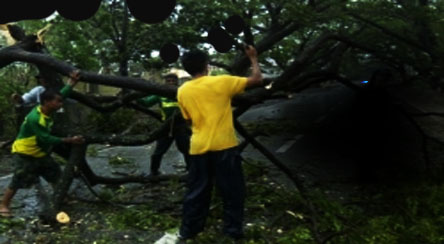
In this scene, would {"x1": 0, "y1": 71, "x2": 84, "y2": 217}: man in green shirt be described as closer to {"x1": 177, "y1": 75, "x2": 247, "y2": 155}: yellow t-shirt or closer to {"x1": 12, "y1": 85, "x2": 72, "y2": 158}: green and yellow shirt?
{"x1": 12, "y1": 85, "x2": 72, "y2": 158}: green and yellow shirt

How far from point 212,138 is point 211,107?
0.28m

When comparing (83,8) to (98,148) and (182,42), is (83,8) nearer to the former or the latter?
(98,148)

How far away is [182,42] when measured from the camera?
41.5 ft

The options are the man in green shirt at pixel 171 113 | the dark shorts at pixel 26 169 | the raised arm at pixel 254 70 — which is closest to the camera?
the raised arm at pixel 254 70

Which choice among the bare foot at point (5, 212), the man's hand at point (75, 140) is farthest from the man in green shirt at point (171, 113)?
the bare foot at point (5, 212)

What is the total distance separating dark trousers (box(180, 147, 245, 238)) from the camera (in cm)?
444

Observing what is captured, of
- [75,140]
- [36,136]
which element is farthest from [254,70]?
[36,136]

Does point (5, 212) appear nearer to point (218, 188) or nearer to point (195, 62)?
point (218, 188)

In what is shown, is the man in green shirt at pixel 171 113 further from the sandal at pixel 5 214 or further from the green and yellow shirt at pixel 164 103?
the sandal at pixel 5 214

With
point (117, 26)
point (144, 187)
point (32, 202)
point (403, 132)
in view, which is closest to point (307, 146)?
point (403, 132)

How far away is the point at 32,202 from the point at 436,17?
801 centimetres

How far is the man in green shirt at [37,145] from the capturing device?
5184 millimetres

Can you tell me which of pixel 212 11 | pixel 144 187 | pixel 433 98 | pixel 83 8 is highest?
pixel 83 8

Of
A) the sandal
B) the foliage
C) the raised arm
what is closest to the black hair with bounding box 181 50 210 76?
the raised arm
